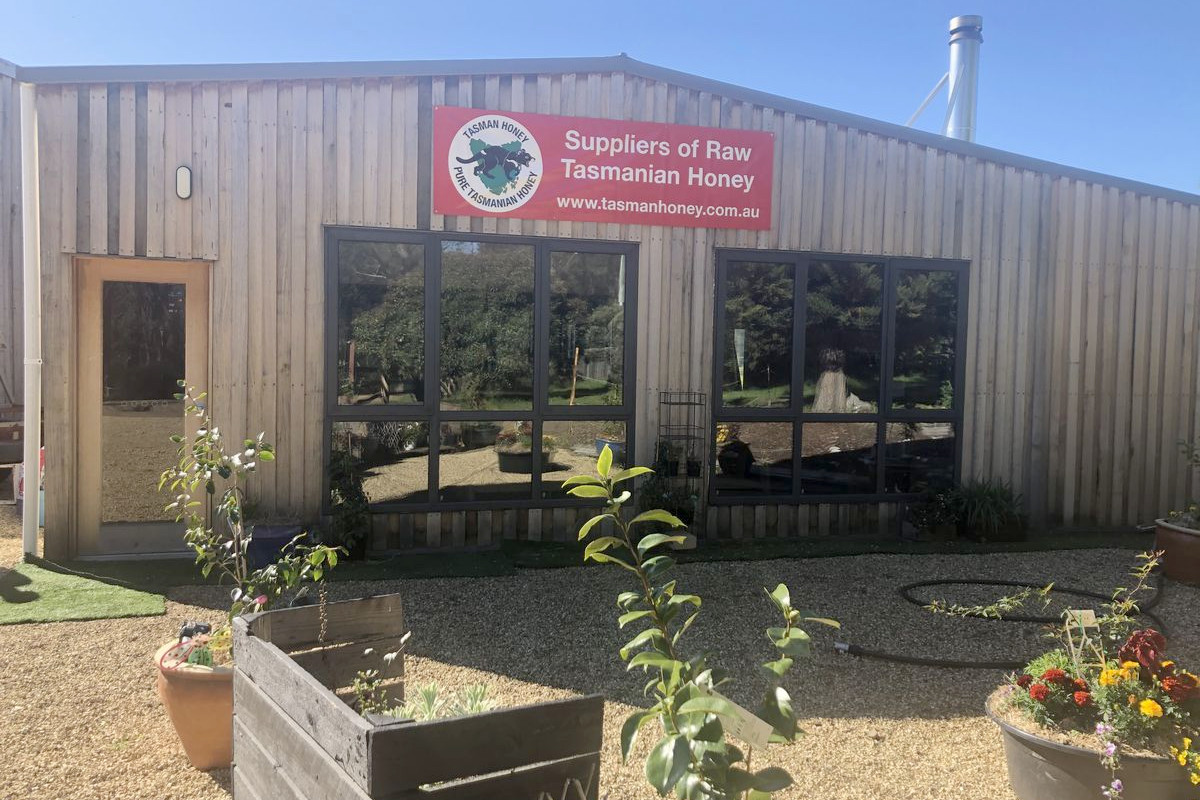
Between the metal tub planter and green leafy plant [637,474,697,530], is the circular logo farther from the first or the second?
the metal tub planter

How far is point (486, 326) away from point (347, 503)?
177 cm

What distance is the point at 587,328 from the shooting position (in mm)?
7695

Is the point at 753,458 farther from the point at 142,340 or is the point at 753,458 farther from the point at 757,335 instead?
the point at 142,340

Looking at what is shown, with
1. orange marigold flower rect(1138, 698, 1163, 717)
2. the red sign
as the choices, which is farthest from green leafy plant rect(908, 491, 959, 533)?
orange marigold flower rect(1138, 698, 1163, 717)

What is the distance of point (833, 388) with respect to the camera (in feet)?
27.1

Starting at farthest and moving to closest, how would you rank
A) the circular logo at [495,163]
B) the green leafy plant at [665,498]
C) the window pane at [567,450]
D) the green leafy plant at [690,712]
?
the window pane at [567,450] < the green leafy plant at [665,498] < the circular logo at [495,163] < the green leafy plant at [690,712]

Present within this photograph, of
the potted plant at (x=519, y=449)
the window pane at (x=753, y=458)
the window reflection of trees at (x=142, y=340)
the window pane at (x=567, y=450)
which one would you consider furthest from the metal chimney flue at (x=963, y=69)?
the window reflection of trees at (x=142, y=340)

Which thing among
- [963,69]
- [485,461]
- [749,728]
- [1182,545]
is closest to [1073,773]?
[749,728]

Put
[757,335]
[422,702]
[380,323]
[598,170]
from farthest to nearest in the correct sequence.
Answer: [757,335], [598,170], [380,323], [422,702]

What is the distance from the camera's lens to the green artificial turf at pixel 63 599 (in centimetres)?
547

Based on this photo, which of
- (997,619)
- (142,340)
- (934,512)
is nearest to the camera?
(997,619)

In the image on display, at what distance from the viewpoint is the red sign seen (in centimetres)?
731

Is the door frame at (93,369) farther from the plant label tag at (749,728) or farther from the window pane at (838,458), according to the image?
the plant label tag at (749,728)

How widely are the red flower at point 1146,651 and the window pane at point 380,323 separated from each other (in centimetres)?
530
